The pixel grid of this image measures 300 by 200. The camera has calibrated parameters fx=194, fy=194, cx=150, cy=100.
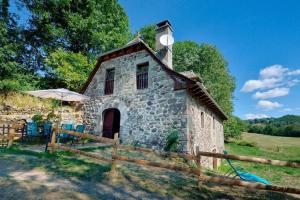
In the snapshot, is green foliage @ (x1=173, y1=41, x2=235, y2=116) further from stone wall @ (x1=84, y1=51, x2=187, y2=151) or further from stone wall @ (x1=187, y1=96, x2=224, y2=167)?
stone wall @ (x1=84, y1=51, x2=187, y2=151)

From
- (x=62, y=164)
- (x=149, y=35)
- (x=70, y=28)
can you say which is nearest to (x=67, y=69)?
(x=70, y=28)

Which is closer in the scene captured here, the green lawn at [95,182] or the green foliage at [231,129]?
the green lawn at [95,182]

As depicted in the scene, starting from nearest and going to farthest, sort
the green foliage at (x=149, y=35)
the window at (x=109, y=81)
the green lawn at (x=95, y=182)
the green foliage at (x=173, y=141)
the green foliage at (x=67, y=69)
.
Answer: the green lawn at (x=95, y=182)
the green foliage at (x=173, y=141)
the window at (x=109, y=81)
the green foliage at (x=67, y=69)
the green foliage at (x=149, y=35)

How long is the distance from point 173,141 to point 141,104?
8.97 feet

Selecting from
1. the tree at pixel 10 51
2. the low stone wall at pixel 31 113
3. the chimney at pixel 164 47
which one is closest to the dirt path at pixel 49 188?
the low stone wall at pixel 31 113

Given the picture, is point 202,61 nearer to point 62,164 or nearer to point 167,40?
point 167,40

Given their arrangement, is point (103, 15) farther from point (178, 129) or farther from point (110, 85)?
point (178, 129)

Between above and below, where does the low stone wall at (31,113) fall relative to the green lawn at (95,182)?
above

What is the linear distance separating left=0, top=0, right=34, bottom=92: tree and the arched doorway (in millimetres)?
6535

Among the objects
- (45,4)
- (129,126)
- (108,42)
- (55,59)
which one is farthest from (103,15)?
(129,126)

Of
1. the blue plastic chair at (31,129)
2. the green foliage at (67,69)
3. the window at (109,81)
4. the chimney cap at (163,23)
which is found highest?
the chimney cap at (163,23)

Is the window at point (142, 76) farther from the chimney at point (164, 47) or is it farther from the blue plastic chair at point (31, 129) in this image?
the blue plastic chair at point (31, 129)

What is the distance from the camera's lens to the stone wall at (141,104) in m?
8.95

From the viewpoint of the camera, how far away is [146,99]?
9992mm
